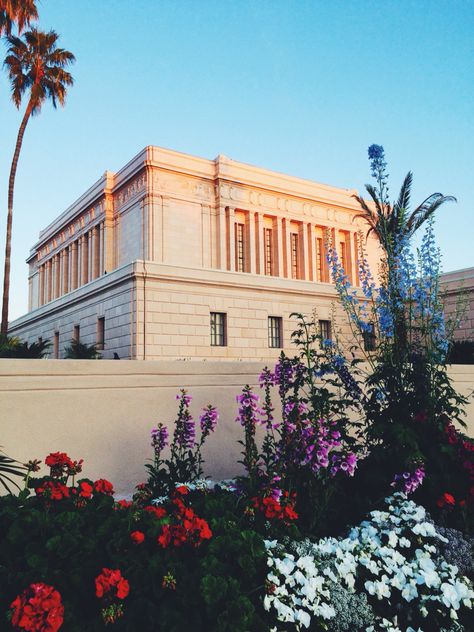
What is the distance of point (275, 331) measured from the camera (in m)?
21.1

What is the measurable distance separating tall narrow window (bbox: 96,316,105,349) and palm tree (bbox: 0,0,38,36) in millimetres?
12076

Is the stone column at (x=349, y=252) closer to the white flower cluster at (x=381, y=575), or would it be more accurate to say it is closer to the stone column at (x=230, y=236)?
the stone column at (x=230, y=236)

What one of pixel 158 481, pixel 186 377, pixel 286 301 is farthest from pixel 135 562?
pixel 286 301

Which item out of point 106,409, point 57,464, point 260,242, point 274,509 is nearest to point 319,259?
point 260,242

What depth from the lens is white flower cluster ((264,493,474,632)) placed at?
111 inches

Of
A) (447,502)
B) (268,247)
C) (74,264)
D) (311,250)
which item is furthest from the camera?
(74,264)

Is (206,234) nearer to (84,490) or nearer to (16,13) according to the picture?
(16,13)

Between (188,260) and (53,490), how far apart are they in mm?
30622

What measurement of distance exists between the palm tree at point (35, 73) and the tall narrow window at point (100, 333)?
6291 millimetres

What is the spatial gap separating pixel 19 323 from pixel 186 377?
80.4 feet

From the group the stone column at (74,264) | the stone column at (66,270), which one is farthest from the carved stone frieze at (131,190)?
the stone column at (66,270)

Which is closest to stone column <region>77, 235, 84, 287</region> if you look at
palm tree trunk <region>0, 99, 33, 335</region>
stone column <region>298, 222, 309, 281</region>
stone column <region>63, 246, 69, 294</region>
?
stone column <region>63, 246, 69, 294</region>

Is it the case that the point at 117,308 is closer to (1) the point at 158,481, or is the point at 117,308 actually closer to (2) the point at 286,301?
(2) the point at 286,301

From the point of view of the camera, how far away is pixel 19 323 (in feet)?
94.8
